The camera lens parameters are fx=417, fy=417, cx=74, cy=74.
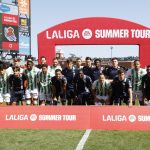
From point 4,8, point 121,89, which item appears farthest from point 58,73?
point 4,8

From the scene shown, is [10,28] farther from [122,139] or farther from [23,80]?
[122,139]

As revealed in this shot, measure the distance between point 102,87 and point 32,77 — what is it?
7.97ft

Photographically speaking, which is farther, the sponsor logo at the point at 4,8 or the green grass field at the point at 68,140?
the sponsor logo at the point at 4,8

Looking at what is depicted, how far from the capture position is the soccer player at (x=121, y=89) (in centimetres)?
1180

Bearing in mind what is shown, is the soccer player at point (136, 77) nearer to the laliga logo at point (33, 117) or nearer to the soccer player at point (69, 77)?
the soccer player at point (69, 77)

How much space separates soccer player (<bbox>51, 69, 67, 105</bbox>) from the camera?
1262cm

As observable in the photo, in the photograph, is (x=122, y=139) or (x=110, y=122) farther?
(x=110, y=122)

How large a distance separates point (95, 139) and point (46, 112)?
199 centimetres

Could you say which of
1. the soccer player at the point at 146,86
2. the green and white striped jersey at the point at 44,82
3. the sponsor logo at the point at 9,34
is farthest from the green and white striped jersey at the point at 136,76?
the sponsor logo at the point at 9,34

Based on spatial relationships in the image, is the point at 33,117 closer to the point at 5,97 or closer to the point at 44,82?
the point at 44,82

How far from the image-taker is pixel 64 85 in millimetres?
12742

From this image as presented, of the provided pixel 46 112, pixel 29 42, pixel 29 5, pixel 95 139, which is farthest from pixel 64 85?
pixel 29 5

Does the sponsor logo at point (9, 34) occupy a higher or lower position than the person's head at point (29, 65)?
higher

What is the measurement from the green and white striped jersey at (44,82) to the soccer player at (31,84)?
16cm
